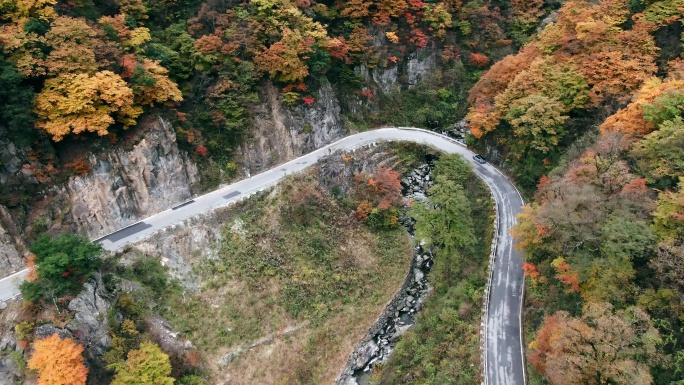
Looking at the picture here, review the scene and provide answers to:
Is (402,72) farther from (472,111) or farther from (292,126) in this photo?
(292,126)

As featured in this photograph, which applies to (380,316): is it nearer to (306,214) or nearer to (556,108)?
(306,214)

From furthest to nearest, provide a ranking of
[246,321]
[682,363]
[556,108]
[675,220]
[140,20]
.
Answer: [140,20] → [556,108] → [246,321] → [675,220] → [682,363]

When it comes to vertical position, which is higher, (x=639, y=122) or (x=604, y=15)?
(x=604, y=15)

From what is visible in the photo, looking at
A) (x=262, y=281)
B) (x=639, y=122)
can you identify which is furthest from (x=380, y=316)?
(x=639, y=122)

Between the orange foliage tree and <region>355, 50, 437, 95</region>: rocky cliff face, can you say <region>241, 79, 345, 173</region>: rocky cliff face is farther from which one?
the orange foliage tree

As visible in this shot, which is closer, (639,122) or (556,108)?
(639,122)

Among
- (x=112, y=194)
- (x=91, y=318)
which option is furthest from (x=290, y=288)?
(x=112, y=194)

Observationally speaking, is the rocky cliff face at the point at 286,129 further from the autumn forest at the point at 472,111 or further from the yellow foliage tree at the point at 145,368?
the yellow foliage tree at the point at 145,368
